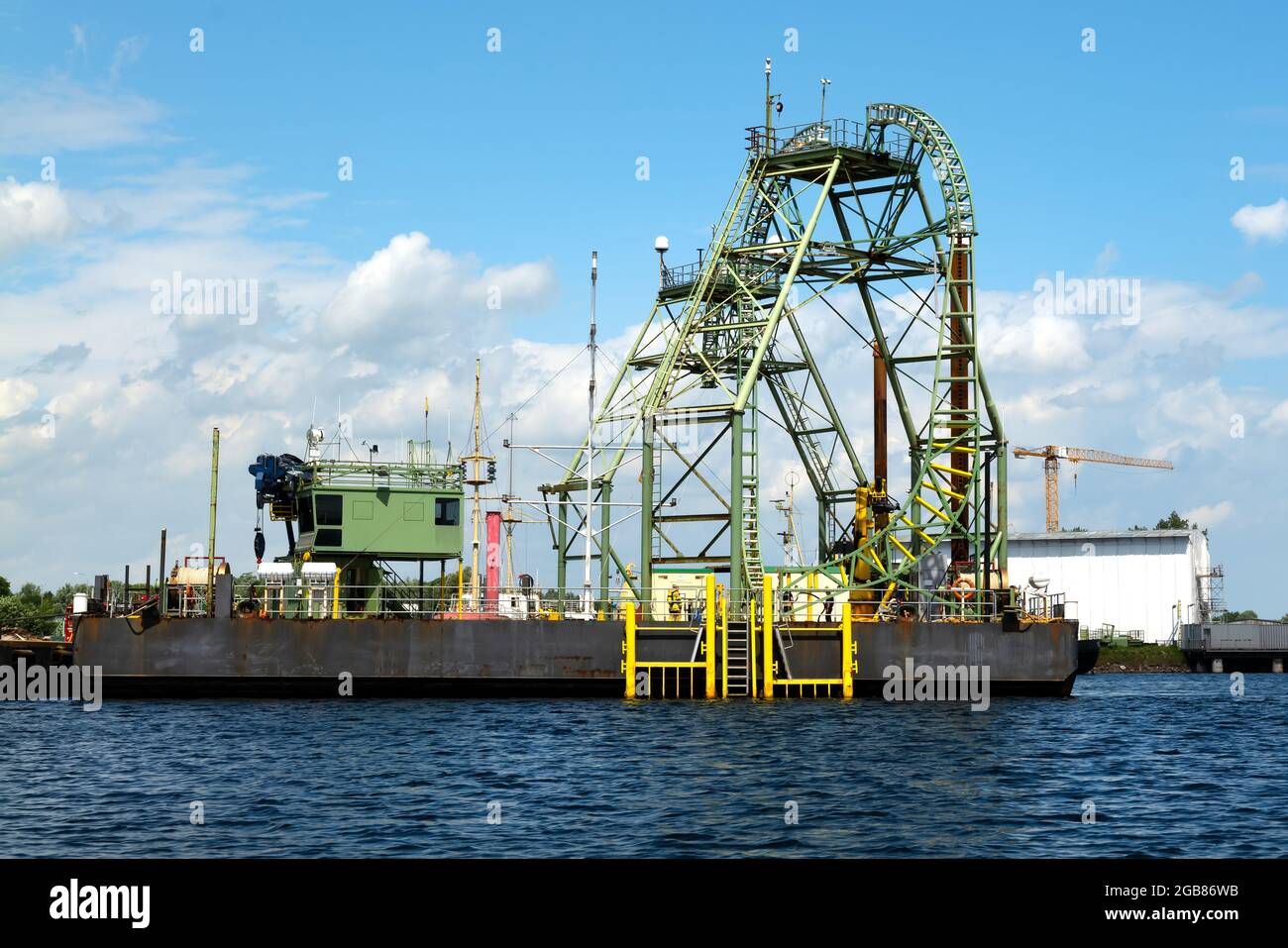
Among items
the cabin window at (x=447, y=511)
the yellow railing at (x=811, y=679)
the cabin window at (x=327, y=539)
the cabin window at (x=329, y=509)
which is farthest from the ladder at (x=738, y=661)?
the cabin window at (x=329, y=509)

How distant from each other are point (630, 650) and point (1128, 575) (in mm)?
94540

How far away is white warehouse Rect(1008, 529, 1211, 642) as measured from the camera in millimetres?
132750

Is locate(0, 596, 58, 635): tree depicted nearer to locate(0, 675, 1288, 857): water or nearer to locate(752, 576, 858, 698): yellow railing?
locate(0, 675, 1288, 857): water

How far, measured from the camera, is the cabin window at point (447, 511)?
60250 mm

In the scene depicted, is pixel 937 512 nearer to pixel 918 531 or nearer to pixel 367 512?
pixel 918 531

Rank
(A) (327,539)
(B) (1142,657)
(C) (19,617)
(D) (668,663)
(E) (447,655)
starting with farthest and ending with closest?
(B) (1142,657) < (C) (19,617) < (A) (327,539) < (D) (668,663) < (E) (447,655)

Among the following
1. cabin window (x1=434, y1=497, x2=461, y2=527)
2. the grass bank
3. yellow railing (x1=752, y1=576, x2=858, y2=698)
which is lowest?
the grass bank

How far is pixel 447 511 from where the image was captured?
6059 centimetres

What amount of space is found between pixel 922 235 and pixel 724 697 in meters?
23.8

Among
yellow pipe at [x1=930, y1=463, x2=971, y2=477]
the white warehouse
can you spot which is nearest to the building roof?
the white warehouse

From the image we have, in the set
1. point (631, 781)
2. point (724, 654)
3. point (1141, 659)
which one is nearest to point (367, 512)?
point (724, 654)

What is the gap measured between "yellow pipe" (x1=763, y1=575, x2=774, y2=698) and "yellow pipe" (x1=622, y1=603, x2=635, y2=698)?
200 inches
